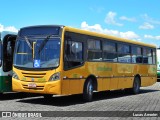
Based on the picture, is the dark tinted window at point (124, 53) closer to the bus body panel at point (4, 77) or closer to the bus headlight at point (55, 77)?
the bus body panel at point (4, 77)

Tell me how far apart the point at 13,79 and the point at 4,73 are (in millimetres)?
956

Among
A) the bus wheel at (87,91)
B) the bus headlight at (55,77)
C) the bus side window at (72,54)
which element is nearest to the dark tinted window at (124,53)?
the bus wheel at (87,91)

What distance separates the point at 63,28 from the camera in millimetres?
14297

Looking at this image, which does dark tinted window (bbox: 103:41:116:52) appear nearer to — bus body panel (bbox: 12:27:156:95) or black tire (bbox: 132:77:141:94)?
bus body panel (bbox: 12:27:156:95)

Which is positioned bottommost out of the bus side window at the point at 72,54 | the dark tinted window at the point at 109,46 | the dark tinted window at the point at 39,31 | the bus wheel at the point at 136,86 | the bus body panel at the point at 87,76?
the bus wheel at the point at 136,86

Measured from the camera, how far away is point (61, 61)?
13.9 meters

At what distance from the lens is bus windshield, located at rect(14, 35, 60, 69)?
46.0 feet

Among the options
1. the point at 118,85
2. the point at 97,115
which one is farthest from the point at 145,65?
the point at 97,115

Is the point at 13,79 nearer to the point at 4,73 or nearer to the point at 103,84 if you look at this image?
the point at 4,73

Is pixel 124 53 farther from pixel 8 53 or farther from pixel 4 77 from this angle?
pixel 4 77

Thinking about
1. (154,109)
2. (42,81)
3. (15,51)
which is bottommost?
(154,109)

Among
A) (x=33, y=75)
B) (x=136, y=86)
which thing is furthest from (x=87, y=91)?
(x=136, y=86)

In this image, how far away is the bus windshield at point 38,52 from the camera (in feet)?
46.0

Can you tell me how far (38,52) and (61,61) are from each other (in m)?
0.98
